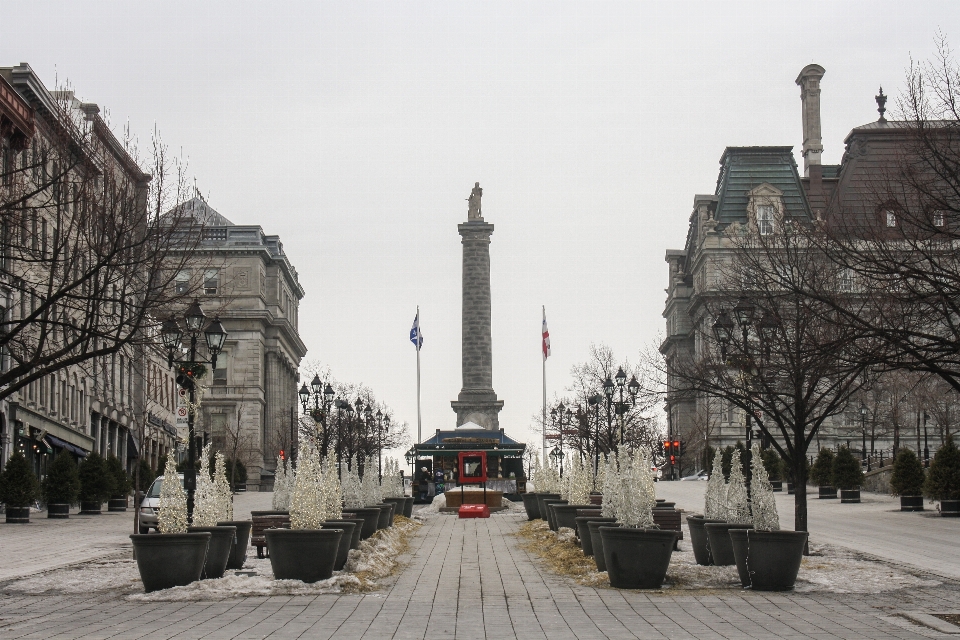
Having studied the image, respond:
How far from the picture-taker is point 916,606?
1709 cm

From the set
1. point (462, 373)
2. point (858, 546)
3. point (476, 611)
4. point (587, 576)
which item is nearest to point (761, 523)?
point (587, 576)

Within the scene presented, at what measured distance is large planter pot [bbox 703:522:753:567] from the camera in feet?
71.9

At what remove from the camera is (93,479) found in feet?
156


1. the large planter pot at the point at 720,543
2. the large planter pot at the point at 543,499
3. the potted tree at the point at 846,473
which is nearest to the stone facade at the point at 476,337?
the potted tree at the point at 846,473

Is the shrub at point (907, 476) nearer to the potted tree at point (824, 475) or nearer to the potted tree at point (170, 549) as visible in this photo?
the potted tree at point (824, 475)

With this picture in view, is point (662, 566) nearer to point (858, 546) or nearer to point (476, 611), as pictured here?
point (476, 611)

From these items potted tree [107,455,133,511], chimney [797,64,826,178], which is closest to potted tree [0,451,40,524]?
potted tree [107,455,133,511]

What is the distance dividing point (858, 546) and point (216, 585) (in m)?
15.9

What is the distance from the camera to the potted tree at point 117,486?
161 ft

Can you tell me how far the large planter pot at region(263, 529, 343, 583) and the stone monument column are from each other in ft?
231

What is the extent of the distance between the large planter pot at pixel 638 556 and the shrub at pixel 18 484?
2747cm

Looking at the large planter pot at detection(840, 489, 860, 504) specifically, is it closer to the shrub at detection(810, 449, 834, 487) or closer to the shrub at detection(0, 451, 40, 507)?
the shrub at detection(810, 449, 834, 487)

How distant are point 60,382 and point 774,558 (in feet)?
155

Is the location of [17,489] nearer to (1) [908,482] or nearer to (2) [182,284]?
(1) [908,482]
